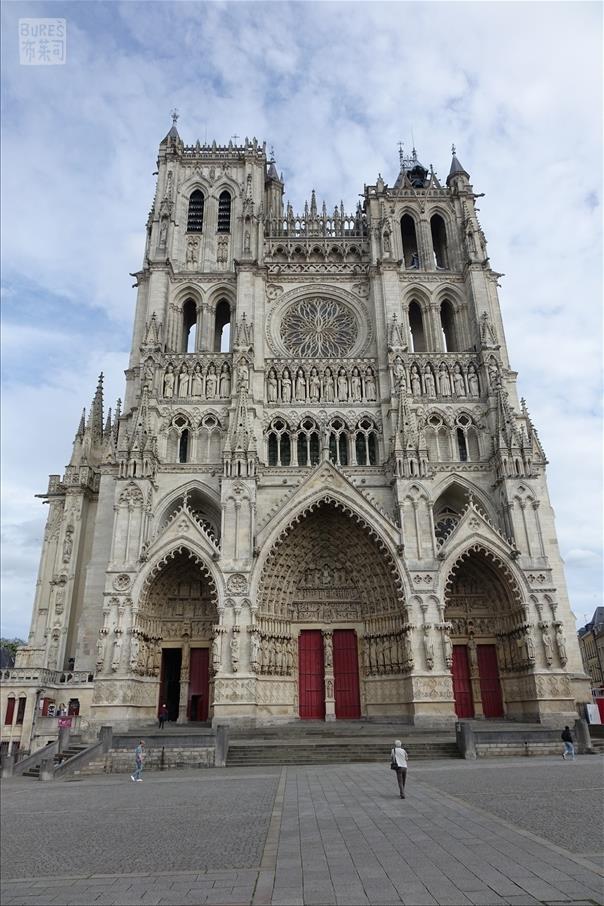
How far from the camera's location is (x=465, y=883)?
Answer: 592 centimetres

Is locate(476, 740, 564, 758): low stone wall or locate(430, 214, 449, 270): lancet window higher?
Result: locate(430, 214, 449, 270): lancet window

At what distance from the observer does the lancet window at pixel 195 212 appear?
35094 millimetres

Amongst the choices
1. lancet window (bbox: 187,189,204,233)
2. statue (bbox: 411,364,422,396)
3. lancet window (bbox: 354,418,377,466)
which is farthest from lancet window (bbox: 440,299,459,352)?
lancet window (bbox: 187,189,204,233)

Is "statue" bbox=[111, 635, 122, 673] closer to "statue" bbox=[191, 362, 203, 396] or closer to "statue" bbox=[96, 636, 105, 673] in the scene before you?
"statue" bbox=[96, 636, 105, 673]

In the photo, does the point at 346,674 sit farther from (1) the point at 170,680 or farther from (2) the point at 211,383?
(2) the point at 211,383

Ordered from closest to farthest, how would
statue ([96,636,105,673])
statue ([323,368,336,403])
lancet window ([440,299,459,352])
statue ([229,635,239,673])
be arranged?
Answer: 1. statue ([229,635,239,673])
2. statue ([96,636,105,673])
3. statue ([323,368,336,403])
4. lancet window ([440,299,459,352])

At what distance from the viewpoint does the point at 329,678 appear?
84.3 feet

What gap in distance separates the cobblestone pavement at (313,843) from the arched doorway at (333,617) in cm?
1175

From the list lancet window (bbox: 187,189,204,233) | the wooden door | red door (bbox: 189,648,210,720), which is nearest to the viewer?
red door (bbox: 189,648,210,720)

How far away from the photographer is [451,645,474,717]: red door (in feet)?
84.4

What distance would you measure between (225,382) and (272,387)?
2.35 meters

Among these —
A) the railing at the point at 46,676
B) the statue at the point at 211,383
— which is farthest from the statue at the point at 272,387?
the railing at the point at 46,676

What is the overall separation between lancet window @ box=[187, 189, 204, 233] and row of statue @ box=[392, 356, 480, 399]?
1490cm

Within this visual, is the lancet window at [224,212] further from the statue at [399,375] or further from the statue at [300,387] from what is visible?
the statue at [399,375]
